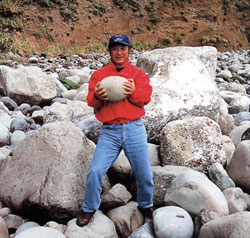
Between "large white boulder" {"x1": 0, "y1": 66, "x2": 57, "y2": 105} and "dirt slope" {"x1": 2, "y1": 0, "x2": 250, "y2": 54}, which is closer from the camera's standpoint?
"large white boulder" {"x1": 0, "y1": 66, "x2": 57, "y2": 105}

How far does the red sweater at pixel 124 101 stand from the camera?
8.93ft

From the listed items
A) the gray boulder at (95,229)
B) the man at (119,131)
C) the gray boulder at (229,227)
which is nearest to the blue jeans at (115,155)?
the man at (119,131)

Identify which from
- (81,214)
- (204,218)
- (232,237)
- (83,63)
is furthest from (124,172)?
(83,63)

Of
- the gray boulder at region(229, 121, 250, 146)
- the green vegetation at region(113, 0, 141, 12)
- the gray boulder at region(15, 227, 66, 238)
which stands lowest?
the gray boulder at region(15, 227, 66, 238)

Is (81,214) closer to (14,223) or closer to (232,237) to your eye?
(14,223)

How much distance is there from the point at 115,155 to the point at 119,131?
0.22 metres

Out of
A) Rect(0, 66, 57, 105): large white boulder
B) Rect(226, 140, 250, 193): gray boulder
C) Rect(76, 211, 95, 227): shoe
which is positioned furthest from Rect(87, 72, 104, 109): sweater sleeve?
Rect(0, 66, 57, 105): large white boulder

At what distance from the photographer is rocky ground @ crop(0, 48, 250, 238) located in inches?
102

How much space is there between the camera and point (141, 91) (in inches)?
107

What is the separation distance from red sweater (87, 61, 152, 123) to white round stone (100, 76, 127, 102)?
9 cm

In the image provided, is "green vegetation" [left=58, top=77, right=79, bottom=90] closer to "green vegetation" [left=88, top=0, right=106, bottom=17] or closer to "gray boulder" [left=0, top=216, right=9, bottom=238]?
"gray boulder" [left=0, top=216, right=9, bottom=238]

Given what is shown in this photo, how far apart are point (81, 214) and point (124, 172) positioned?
757 mm

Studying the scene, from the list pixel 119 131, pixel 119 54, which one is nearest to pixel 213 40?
pixel 119 54

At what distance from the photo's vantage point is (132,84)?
2684 millimetres
